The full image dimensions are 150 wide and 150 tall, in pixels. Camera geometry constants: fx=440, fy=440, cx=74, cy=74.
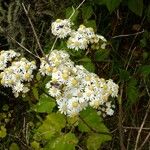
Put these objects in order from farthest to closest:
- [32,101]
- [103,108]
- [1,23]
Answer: [1,23]
[32,101]
[103,108]

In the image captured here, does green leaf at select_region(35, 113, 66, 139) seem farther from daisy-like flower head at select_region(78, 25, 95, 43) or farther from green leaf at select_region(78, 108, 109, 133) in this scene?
daisy-like flower head at select_region(78, 25, 95, 43)

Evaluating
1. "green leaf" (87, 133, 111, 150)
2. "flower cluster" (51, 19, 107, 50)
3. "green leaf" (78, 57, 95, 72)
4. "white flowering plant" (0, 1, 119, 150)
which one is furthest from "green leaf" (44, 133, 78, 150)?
"flower cluster" (51, 19, 107, 50)

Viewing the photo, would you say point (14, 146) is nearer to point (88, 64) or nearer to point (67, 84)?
point (88, 64)

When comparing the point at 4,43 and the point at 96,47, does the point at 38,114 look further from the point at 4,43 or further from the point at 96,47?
the point at 96,47

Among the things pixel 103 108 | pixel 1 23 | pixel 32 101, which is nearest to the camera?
pixel 103 108

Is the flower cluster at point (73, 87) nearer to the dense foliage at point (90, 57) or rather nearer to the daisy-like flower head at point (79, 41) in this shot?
the daisy-like flower head at point (79, 41)

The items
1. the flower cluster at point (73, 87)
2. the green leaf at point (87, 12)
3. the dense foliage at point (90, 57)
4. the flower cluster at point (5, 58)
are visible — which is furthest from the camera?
the green leaf at point (87, 12)

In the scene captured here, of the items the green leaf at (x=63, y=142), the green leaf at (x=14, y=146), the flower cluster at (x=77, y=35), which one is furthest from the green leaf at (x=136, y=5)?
the green leaf at (x=14, y=146)

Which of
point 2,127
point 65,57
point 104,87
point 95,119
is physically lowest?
point 2,127

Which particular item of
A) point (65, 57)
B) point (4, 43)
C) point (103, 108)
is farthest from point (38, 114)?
point (65, 57)
